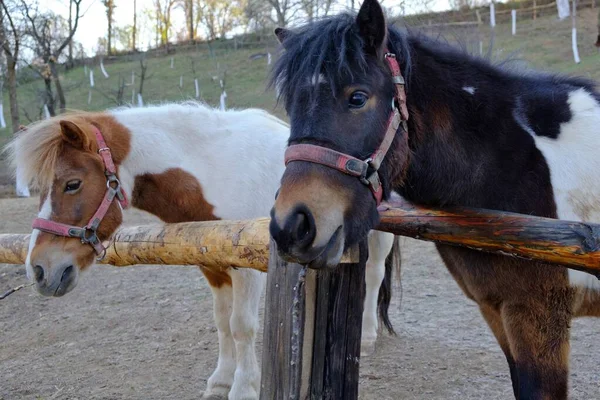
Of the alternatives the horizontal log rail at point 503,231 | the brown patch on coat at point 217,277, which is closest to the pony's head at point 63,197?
the brown patch on coat at point 217,277

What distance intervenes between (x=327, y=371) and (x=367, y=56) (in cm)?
116

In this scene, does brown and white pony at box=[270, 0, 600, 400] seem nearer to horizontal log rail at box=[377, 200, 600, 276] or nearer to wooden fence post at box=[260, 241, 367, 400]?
horizontal log rail at box=[377, 200, 600, 276]

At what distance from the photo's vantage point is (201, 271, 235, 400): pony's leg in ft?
12.7

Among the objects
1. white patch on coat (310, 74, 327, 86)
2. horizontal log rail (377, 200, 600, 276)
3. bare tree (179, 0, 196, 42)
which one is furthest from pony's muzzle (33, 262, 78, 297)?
bare tree (179, 0, 196, 42)

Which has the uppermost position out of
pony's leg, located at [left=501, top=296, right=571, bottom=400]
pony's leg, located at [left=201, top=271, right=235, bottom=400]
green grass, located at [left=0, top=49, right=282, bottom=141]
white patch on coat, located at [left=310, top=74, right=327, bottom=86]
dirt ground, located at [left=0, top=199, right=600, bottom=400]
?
green grass, located at [left=0, top=49, right=282, bottom=141]

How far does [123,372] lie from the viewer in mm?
4383

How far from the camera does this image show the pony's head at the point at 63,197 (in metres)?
3.05

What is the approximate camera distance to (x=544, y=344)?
6.95 ft

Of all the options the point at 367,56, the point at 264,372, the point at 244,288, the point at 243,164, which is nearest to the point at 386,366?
the point at 244,288

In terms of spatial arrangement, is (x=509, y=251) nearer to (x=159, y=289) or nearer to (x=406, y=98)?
(x=406, y=98)

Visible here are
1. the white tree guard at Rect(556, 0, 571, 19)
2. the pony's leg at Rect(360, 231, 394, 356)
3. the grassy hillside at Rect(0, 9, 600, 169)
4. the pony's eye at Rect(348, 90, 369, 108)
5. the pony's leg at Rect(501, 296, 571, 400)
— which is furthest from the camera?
the white tree guard at Rect(556, 0, 571, 19)

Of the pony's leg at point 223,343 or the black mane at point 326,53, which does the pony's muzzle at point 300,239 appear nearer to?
the black mane at point 326,53

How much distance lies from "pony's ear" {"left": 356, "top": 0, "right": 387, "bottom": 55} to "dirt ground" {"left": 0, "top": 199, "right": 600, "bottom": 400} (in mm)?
2651

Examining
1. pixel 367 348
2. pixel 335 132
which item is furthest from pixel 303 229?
pixel 367 348
